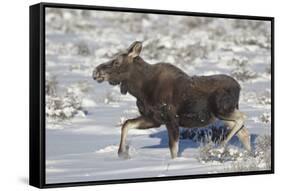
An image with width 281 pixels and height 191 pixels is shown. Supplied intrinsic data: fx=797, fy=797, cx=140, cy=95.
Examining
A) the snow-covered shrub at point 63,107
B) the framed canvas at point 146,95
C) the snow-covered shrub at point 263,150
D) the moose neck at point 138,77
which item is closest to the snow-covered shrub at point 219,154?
the framed canvas at point 146,95

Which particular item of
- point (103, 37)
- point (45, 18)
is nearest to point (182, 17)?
point (103, 37)

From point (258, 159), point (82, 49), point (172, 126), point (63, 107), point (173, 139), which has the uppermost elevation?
point (82, 49)

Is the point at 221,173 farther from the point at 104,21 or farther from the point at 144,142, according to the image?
the point at 104,21

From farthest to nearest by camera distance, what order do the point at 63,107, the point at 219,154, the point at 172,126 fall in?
the point at 219,154
the point at 172,126
the point at 63,107

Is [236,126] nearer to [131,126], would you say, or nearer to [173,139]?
[173,139]

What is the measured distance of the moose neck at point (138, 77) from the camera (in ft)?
21.0

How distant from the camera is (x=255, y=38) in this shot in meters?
7.00

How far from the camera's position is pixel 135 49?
6.41 metres

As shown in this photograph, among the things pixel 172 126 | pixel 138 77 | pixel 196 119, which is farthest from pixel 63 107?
pixel 196 119

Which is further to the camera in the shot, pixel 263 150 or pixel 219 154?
pixel 263 150

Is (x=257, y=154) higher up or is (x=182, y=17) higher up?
(x=182, y=17)

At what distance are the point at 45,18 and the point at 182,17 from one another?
4.07 feet

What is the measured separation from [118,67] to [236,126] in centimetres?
122

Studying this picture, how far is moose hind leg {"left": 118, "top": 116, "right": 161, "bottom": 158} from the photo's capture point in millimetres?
6344
